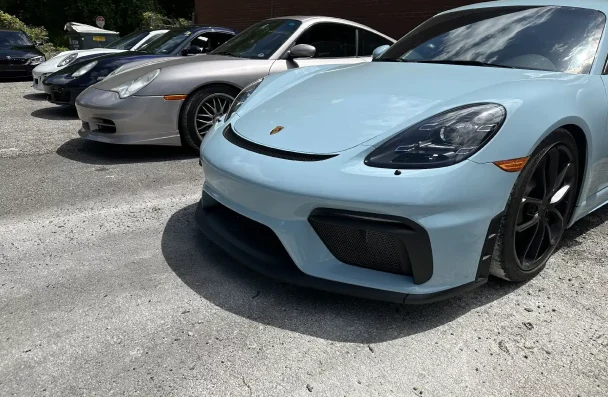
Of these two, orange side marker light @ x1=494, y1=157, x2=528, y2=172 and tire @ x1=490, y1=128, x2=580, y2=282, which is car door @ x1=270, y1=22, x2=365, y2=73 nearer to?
tire @ x1=490, y1=128, x2=580, y2=282

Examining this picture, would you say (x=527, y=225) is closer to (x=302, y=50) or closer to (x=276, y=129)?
(x=276, y=129)

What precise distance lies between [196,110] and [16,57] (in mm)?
8044

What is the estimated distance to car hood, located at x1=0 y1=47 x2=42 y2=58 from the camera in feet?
34.1

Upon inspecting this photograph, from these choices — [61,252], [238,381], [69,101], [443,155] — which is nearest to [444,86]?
[443,155]

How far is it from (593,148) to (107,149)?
4206 mm

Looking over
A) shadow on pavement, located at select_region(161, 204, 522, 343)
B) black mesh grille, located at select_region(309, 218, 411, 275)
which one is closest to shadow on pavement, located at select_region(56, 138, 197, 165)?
shadow on pavement, located at select_region(161, 204, 522, 343)

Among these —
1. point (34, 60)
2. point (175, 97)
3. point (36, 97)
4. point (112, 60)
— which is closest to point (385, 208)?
point (175, 97)

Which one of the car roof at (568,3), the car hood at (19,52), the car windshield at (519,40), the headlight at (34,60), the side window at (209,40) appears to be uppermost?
the car roof at (568,3)

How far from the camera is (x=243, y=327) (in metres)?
2.10

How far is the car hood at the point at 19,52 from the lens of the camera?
1040 centimetres

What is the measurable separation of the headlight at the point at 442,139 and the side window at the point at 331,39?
3.24 meters

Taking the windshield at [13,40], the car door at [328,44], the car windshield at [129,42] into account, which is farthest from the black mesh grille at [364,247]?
the windshield at [13,40]

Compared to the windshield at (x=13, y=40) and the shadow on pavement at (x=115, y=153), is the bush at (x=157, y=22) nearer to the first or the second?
the windshield at (x=13, y=40)

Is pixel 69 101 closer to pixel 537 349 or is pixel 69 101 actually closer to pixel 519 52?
pixel 519 52
